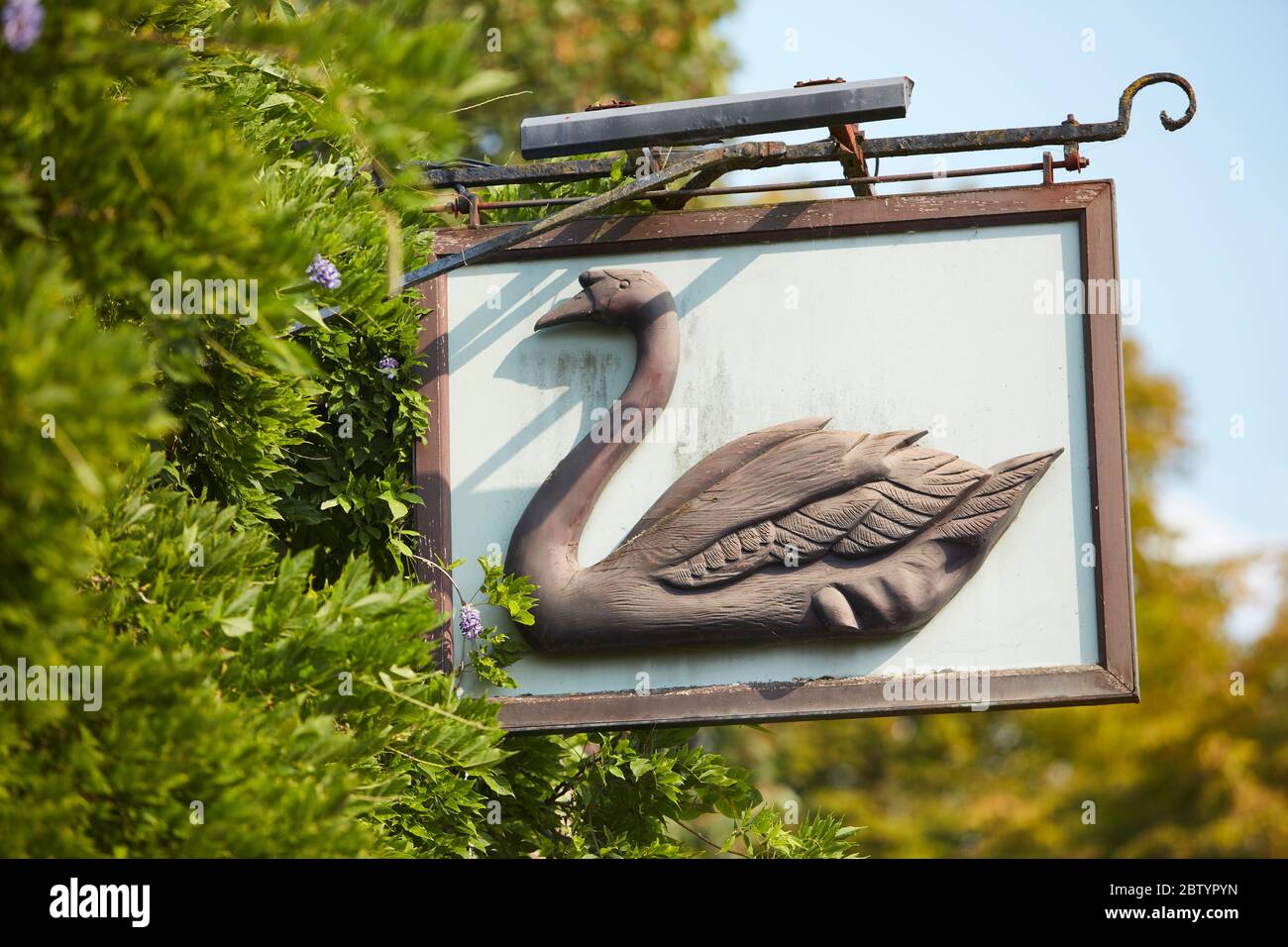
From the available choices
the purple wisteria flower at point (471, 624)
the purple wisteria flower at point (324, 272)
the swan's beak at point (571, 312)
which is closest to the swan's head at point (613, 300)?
the swan's beak at point (571, 312)

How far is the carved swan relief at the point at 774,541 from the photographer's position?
416 centimetres

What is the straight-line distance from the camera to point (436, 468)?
4539 millimetres

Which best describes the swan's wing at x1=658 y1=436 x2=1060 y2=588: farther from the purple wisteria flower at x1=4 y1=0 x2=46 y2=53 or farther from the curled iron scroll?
the purple wisteria flower at x1=4 y1=0 x2=46 y2=53

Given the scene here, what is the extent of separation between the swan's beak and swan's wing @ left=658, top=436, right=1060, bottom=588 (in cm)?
77

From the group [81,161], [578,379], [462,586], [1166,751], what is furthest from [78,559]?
[1166,751]

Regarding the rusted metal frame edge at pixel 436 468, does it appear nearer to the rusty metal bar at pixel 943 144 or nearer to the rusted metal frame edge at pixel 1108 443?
the rusty metal bar at pixel 943 144

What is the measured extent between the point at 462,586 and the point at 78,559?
174 centimetres

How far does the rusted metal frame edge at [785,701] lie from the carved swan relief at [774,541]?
138 millimetres

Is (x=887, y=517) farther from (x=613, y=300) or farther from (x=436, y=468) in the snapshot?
(x=436, y=468)

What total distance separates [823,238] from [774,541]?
0.90 m

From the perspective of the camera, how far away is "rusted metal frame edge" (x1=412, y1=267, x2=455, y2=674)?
4.41 metres

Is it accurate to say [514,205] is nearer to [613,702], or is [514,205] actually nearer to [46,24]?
[613,702]

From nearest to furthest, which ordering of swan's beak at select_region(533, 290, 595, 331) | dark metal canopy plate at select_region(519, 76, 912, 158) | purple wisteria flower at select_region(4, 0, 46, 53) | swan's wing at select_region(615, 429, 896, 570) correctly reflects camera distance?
1. purple wisteria flower at select_region(4, 0, 46, 53)
2. swan's wing at select_region(615, 429, 896, 570)
3. dark metal canopy plate at select_region(519, 76, 912, 158)
4. swan's beak at select_region(533, 290, 595, 331)

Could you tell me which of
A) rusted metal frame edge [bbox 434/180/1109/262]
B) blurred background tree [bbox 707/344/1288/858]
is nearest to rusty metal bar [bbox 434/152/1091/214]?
rusted metal frame edge [bbox 434/180/1109/262]
